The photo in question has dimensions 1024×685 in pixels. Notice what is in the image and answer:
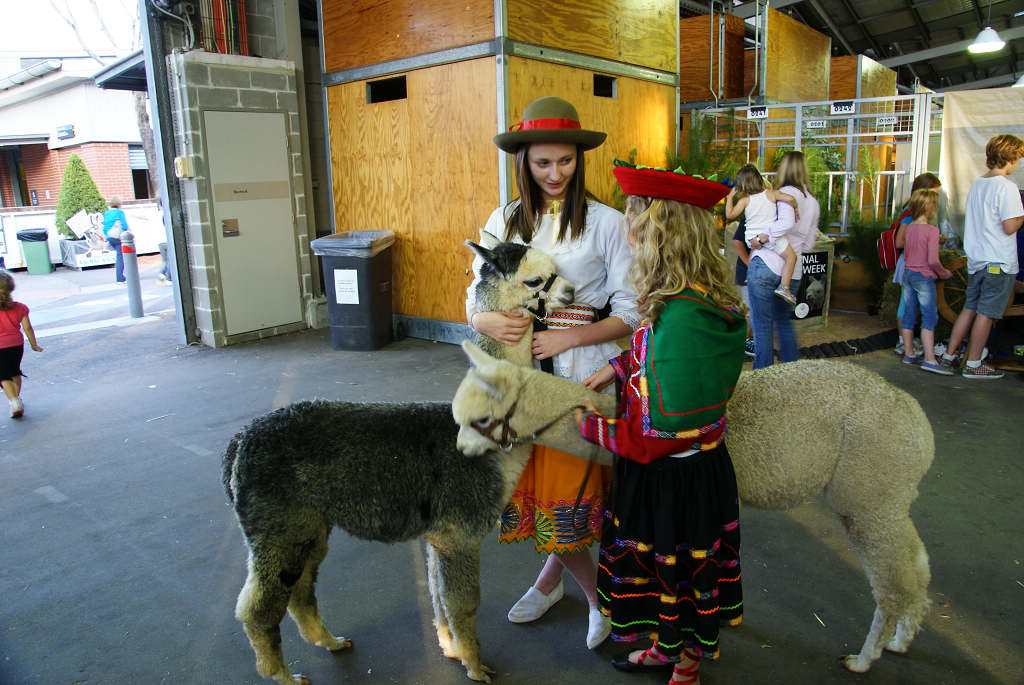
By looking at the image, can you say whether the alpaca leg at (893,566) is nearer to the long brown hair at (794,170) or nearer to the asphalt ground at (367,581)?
the asphalt ground at (367,581)

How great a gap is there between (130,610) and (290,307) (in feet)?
19.3

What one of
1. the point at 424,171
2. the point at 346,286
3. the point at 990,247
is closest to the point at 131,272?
the point at 346,286

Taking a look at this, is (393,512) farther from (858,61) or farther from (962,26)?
(962,26)

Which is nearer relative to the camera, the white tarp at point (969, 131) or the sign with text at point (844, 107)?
the white tarp at point (969, 131)

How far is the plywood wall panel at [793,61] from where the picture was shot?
10.6m

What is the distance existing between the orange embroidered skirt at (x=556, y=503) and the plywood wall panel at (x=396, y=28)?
5.56 metres

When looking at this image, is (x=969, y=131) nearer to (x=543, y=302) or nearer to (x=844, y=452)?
(x=844, y=452)

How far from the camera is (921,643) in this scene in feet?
8.96

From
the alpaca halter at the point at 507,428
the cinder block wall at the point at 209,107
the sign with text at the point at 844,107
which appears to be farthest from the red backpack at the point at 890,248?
the cinder block wall at the point at 209,107

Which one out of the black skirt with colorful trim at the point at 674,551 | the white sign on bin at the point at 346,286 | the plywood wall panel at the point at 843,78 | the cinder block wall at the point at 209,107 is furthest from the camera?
the plywood wall panel at the point at 843,78

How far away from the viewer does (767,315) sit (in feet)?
19.3

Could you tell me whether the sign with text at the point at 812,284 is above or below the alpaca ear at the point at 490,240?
below

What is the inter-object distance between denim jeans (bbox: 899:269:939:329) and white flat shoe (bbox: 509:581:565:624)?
515 centimetres

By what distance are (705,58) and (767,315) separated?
6809 mm
